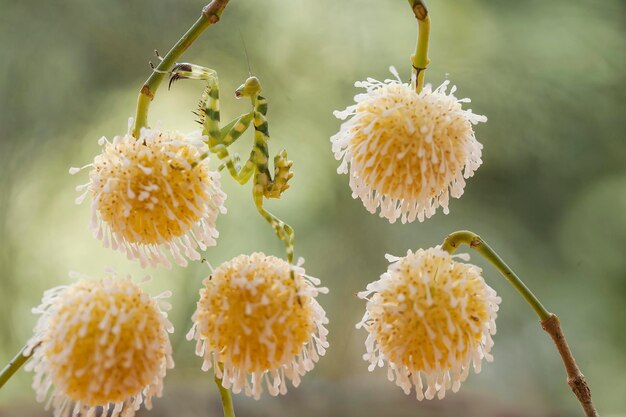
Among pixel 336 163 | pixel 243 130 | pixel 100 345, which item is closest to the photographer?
pixel 100 345

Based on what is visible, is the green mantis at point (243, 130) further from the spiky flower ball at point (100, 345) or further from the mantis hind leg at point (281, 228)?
the spiky flower ball at point (100, 345)

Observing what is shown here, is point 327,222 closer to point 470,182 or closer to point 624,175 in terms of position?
point 470,182

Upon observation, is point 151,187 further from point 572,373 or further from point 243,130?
point 572,373

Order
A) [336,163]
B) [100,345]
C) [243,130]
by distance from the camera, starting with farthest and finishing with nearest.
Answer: [336,163], [243,130], [100,345]

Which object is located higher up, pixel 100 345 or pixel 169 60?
pixel 169 60

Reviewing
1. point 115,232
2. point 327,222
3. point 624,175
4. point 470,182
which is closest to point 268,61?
point 327,222

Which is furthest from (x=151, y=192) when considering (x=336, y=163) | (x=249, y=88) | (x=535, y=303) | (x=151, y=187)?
(x=336, y=163)
